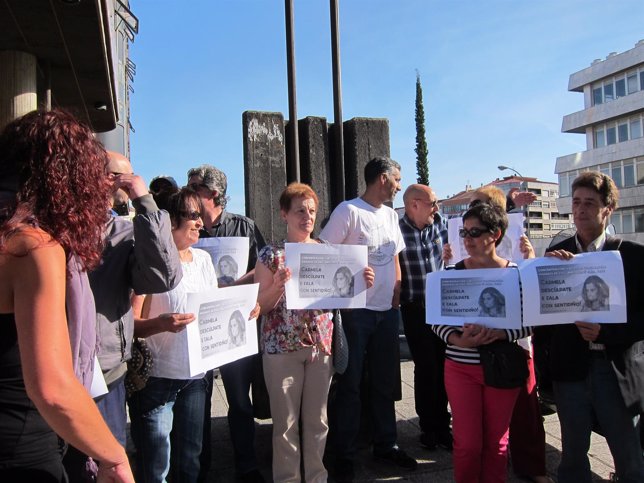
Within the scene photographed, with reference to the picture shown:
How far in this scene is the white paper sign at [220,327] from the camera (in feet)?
9.30

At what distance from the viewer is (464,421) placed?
10.3 ft

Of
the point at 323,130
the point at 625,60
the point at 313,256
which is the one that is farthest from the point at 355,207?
the point at 625,60

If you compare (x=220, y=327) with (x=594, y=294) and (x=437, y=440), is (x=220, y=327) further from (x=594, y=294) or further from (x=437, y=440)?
(x=437, y=440)

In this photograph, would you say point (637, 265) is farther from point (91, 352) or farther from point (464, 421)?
point (91, 352)

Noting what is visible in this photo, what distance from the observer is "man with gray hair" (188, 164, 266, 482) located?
3727mm

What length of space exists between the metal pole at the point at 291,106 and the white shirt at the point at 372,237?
928 millimetres

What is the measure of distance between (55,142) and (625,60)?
66381mm

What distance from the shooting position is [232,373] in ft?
12.2

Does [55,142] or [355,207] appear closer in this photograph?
[55,142]

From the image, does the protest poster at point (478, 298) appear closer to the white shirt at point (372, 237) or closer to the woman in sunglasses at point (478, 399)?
the woman in sunglasses at point (478, 399)

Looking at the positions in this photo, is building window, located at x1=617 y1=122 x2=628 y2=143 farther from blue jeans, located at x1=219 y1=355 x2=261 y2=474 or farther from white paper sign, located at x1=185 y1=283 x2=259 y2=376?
white paper sign, located at x1=185 y1=283 x2=259 y2=376

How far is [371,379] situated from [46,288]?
322 cm

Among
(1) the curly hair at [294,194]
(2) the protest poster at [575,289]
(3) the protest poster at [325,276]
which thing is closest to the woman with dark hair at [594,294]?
(2) the protest poster at [575,289]

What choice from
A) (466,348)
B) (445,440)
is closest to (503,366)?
(466,348)
